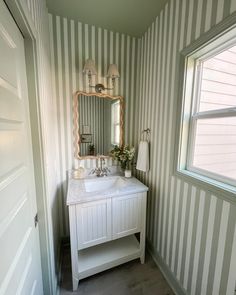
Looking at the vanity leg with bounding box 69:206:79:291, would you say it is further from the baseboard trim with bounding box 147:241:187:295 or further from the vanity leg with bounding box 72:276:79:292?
the baseboard trim with bounding box 147:241:187:295

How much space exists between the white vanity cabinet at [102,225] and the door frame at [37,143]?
219mm

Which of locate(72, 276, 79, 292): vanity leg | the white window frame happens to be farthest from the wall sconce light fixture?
locate(72, 276, 79, 292): vanity leg

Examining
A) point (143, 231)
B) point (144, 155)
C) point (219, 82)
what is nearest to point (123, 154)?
point (144, 155)

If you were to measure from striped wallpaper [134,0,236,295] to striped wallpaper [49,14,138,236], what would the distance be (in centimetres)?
19

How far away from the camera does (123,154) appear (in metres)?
1.87

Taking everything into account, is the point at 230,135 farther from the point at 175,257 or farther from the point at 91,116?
the point at 91,116

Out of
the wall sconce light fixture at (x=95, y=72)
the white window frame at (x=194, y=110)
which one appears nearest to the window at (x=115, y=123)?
Result: the wall sconce light fixture at (x=95, y=72)

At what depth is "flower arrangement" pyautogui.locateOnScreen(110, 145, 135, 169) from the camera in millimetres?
1863

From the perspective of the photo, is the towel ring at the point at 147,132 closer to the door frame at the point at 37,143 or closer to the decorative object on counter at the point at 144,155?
the decorative object on counter at the point at 144,155

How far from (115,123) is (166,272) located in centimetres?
178

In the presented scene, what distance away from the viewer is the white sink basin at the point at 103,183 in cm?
176

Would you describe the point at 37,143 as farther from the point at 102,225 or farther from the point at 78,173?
the point at 102,225

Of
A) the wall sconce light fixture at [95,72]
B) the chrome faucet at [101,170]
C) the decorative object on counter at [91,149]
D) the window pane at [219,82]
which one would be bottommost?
the chrome faucet at [101,170]

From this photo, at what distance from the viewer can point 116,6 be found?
1400 millimetres
